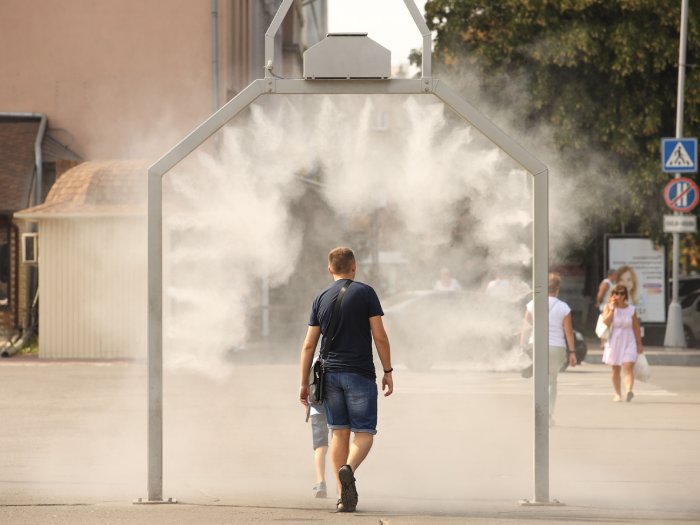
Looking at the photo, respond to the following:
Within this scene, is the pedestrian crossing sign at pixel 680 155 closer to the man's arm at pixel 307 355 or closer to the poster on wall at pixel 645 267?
the poster on wall at pixel 645 267

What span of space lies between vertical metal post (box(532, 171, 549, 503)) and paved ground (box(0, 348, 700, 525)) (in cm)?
28

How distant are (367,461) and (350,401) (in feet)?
9.13

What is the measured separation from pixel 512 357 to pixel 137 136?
11476mm

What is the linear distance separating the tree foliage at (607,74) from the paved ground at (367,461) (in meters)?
10.7

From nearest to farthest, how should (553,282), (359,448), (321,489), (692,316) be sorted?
(359,448), (321,489), (553,282), (692,316)

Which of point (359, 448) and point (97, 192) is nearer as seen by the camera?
point (359, 448)

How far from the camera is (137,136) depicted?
30203mm

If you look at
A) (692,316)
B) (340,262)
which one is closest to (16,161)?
(692,316)

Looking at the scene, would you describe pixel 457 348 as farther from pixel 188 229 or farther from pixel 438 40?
pixel 438 40

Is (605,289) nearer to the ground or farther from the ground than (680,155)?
nearer to the ground

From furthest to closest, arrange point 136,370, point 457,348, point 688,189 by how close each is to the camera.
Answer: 1. point 688,189
2. point 457,348
3. point 136,370

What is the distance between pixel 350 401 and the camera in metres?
8.84

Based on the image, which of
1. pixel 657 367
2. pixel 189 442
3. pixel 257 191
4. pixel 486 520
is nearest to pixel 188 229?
pixel 257 191

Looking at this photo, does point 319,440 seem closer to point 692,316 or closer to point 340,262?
point 340,262
